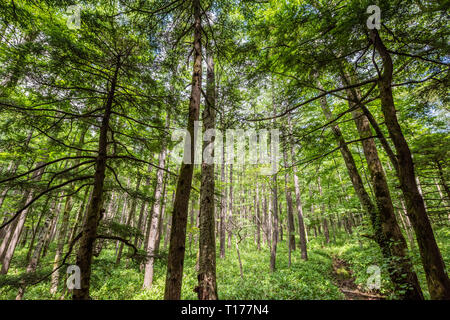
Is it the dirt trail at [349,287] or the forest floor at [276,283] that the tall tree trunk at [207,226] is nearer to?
the forest floor at [276,283]

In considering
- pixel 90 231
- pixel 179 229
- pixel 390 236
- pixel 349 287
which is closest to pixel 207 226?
pixel 179 229

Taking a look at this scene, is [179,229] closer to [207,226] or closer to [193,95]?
[207,226]

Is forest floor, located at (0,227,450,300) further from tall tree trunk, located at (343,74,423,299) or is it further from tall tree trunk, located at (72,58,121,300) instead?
tall tree trunk, located at (72,58,121,300)

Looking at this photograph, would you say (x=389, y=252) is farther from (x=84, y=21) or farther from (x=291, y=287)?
(x=84, y=21)

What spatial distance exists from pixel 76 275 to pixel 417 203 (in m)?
5.79

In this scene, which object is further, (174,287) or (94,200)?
(94,200)

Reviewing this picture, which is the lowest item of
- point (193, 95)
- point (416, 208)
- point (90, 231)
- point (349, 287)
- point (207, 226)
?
point (349, 287)

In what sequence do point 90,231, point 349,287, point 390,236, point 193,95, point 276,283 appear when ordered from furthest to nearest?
point 276,283 < point 349,287 < point 390,236 < point 193,95 < point 90,231

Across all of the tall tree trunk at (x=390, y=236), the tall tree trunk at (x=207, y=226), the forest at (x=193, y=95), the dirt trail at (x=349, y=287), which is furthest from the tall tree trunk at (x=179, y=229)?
the dirt trail at (x=349, y=287)

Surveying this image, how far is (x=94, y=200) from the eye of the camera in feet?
10.6

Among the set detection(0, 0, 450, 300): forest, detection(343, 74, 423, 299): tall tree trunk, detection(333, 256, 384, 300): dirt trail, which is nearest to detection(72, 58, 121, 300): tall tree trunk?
detection(0, 0, 450, 300): forest
